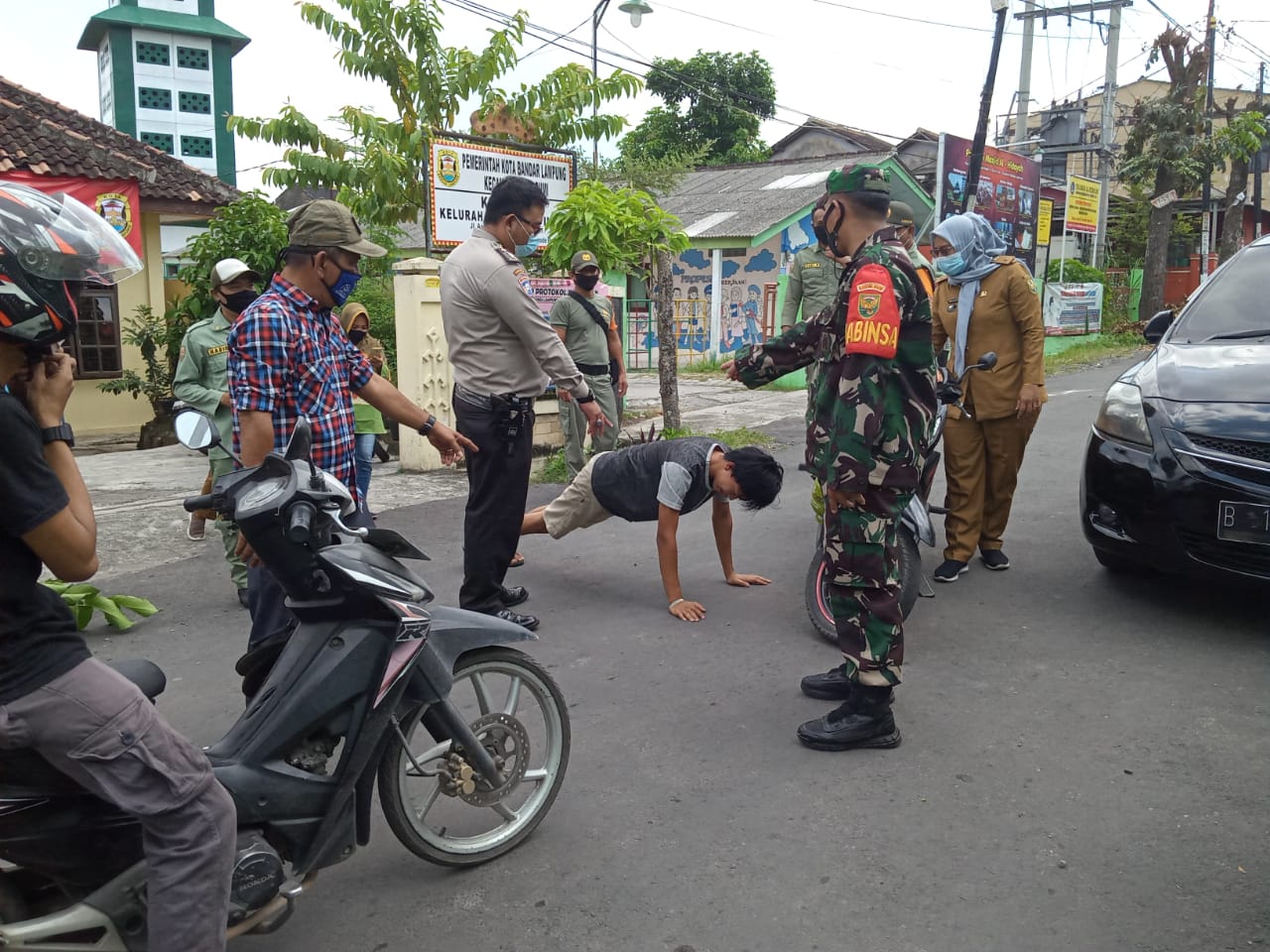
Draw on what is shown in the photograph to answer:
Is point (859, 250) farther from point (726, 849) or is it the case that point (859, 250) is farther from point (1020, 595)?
point (1020, 595)

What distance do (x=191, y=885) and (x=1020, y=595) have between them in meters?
4.32

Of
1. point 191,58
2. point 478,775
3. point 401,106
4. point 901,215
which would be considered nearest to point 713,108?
point 191,58

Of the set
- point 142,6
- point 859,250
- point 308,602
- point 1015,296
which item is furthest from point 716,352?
point 142,6

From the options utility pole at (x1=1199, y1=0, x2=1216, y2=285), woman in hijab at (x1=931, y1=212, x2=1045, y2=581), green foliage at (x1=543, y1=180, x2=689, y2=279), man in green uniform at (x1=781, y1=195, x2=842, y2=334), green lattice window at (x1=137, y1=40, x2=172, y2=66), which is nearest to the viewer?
woman in hijab at (x1=931, y1=212, x2=1045, y2=581)

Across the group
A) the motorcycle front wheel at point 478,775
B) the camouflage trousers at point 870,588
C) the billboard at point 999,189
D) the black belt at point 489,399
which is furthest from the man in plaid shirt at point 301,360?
the billboard at point 999,189

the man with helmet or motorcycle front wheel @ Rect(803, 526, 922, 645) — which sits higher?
the man with helmet

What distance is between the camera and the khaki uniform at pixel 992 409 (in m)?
5.50

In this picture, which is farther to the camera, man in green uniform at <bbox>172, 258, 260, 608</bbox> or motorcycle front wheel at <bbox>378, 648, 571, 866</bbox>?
man in green uniform at <bbox>172, 258, 260, 608</bbox>

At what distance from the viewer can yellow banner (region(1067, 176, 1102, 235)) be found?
77.2ft

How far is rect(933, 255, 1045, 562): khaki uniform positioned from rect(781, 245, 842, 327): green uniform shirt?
7.10 ft

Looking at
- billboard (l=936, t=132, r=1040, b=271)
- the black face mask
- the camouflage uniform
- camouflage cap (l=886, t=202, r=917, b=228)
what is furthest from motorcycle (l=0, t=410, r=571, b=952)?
billboard (l=936, t=132, r=1040, b=271)

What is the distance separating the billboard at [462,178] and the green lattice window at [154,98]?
3424 centimetres

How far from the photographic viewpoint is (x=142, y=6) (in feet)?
123

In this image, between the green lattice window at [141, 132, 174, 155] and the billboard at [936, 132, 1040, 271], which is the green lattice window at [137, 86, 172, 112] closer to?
the green lattice window at [141, 132, 174, 155]
